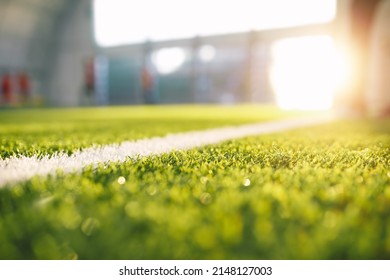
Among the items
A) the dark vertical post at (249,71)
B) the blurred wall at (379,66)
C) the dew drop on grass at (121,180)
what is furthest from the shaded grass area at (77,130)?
the dark vertical post at (249,71)

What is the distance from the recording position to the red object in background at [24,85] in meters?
21.5

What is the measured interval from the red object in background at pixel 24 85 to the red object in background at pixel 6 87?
80 centimetres

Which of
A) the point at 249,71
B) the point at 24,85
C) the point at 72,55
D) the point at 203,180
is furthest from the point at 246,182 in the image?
the point at 24,85

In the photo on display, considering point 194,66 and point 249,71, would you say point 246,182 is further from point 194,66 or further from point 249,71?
point 194,66

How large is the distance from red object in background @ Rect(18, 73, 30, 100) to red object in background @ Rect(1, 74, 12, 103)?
31.7 inches

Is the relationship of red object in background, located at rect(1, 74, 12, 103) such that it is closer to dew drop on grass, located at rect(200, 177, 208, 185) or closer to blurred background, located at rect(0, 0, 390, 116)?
blurred background, located at rect(0, 0, 390, 116)

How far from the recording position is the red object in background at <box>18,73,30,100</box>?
845 inches

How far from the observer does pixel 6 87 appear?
20.6m

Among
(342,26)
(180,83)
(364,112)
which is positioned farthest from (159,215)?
(180,83)

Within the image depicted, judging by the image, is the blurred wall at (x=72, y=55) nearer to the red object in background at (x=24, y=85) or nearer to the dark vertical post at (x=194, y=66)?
the red object in background at (x=24, y=85)

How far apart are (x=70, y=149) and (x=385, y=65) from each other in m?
9.09

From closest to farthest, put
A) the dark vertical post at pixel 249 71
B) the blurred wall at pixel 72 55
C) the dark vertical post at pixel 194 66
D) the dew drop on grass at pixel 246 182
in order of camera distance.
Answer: the dew drop on grass at pixel 246 182
the dark vertical post at pixel 249 71
the dark vertical post at pixel 194 66
the blurred wall at pixel 72 55

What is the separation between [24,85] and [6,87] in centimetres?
129
